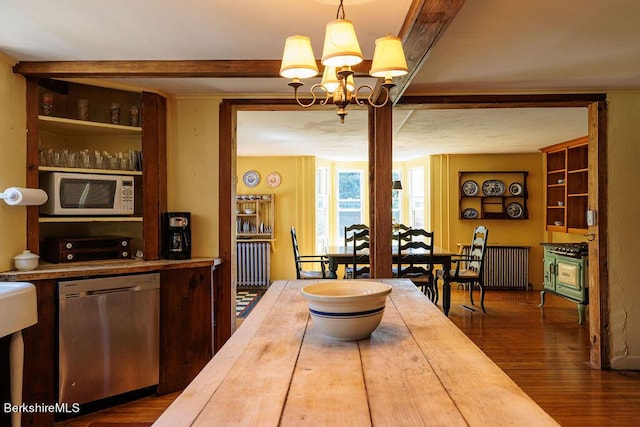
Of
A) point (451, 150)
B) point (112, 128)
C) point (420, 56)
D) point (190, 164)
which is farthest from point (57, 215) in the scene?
point (451, 150)

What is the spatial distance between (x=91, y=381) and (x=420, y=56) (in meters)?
2.70

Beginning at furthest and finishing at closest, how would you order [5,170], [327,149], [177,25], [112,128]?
[327,149] → [112,128] → [5,170] → [177,25]

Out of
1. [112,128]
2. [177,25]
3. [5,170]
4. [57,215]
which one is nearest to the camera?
[177,25]

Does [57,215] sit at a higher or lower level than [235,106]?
lower

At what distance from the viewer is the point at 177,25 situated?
2100mm

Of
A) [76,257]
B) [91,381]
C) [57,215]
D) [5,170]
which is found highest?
[5,170]

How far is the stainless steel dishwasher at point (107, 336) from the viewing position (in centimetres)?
253

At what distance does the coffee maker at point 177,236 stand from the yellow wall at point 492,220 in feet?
15.2

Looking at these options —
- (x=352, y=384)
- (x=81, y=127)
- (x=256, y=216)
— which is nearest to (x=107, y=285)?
(x=81, y=127)

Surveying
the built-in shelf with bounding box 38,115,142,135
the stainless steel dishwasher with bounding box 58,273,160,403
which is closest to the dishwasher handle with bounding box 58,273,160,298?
the stainless steel dishwasher with bounding box 58,273,160,403

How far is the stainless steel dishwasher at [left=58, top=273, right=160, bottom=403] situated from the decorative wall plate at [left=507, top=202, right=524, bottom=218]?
558cm

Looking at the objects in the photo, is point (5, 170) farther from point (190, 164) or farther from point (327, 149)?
point (327, 149)

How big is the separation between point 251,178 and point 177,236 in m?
3.87

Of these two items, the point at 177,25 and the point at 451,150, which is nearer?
the point at 177,25
